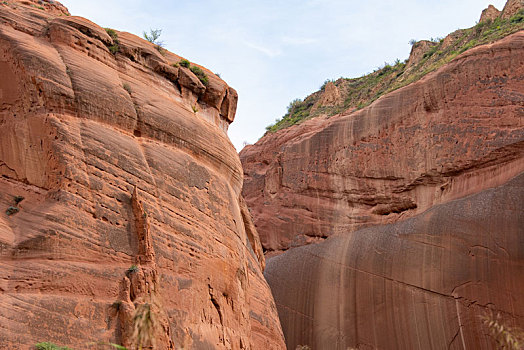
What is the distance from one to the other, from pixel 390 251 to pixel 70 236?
16705mm

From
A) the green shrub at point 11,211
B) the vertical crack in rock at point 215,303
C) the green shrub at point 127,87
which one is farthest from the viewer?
the green shrub at point 127,87

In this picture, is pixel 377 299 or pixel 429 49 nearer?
pixel 377 299

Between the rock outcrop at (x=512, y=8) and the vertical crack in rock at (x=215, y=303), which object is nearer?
the vertical crack in rock at (x=215, y=303)

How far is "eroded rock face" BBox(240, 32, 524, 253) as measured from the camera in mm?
28625

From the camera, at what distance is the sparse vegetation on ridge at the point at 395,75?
3631cm

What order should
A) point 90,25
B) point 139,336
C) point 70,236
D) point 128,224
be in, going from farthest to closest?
point 90,25 → point 128,224 → point 70,236 → point 139,336

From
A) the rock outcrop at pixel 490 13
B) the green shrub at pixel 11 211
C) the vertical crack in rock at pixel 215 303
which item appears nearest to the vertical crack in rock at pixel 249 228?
the vertical crack in rock at pixel 215 303

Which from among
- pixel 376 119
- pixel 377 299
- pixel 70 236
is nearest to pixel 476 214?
pixel 377 299

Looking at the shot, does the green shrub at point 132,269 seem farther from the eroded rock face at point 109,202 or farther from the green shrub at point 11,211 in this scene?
the green shrub at point 11,211

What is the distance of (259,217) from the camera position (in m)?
35.3

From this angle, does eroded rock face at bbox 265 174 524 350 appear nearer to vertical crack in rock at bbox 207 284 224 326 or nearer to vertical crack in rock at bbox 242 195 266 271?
vertical crack in rock at bbox 242 195 266 271

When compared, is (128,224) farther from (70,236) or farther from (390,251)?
(390,251)

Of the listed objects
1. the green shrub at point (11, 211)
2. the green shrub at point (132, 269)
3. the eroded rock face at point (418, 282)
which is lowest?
the eroded rock face at point (418, 282)

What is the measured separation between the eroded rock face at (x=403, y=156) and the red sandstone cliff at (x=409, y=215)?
0.06 metres
